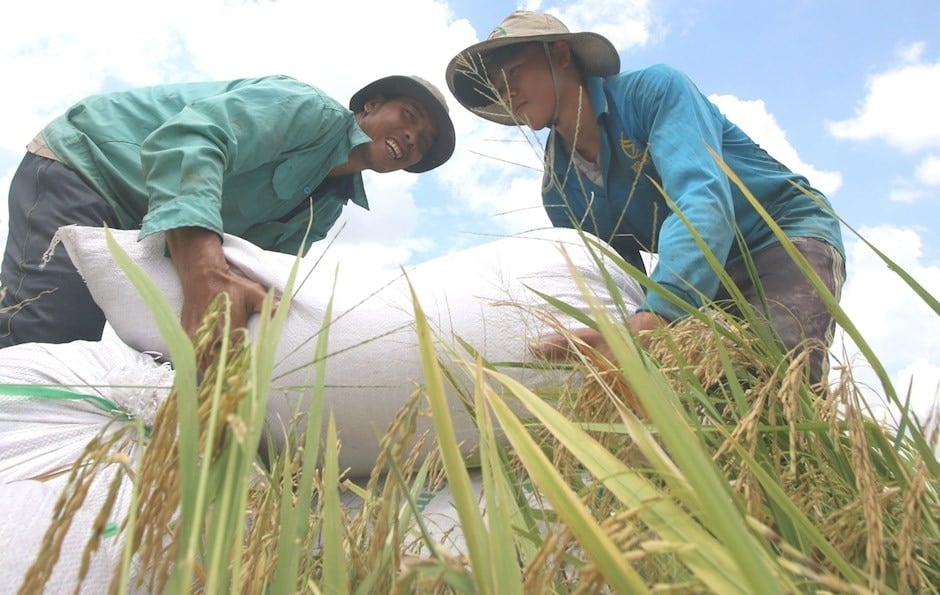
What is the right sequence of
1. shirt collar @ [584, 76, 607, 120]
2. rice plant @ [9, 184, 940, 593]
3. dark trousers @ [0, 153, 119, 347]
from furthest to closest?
shirt collar @ [584, 76, 607, 120] < dark trousers @ [0, 153, 119, 347] < rice plant @ [9, 184, 940, 593]

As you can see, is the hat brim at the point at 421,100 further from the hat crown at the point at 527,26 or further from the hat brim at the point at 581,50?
the hat crown at the point at 527,26

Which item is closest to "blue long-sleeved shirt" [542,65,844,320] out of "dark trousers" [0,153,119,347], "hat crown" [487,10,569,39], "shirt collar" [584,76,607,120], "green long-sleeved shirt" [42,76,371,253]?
"shirt collar" [584,76,607,120]

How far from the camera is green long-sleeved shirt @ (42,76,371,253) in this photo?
1.36m

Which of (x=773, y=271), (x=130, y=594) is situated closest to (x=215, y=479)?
(x=130, y=594)

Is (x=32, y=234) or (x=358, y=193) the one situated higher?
(x=358, y=193)

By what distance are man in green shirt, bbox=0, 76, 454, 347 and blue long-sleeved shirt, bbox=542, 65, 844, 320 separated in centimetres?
56

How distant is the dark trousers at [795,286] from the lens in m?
1.29

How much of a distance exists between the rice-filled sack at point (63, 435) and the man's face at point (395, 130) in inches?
42.7

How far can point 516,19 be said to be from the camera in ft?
5.52

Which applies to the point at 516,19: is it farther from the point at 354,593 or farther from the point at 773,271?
the point at 354,593

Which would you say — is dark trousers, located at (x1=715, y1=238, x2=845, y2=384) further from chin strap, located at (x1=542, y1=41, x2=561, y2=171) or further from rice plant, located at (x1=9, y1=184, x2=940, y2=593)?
rice plant, located at (x1=9, y1=184, x2=940, y2=593)

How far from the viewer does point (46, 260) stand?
1383 mm

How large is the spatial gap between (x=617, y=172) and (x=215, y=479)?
1.41m

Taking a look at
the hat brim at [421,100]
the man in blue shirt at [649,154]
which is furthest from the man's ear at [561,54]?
the hat brim at [421,100]
